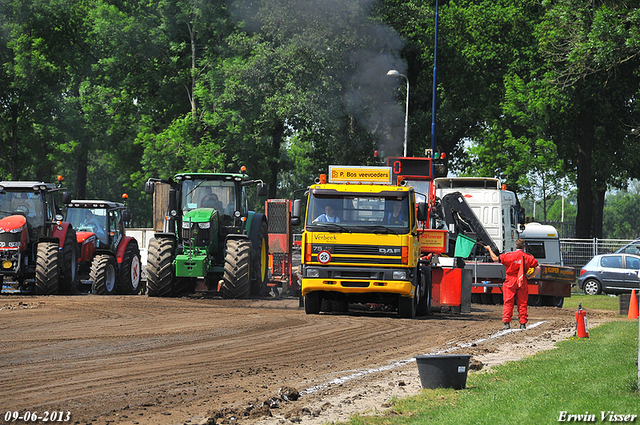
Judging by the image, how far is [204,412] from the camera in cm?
779

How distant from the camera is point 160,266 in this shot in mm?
21547

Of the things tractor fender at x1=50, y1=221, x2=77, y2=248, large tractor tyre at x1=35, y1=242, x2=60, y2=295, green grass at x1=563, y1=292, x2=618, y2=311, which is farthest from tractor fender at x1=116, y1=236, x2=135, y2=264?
green grass at x1=563, y1=292, x2=618, y2=311

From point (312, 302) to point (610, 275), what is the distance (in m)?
18.4

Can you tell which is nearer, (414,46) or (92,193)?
(414,46)

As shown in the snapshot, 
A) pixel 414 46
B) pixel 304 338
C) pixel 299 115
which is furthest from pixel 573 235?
pixel 304 338

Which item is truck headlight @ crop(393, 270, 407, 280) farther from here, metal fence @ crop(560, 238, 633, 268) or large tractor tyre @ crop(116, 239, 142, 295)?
metal fence @ crop(560, 238, 633, 268)

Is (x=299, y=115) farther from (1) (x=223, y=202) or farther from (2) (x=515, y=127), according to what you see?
(1) (x=223, y=202)

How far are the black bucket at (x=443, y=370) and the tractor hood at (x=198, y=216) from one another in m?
13.5

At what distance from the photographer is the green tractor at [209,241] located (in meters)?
21.5

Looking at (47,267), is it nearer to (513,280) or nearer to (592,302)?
(513,280)

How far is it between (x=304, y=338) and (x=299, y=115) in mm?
27250

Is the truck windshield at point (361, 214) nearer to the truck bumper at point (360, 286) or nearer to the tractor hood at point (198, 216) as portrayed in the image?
the truck bumper at point (360, 286)

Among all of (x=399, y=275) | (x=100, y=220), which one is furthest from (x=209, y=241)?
(x=399, y=275)

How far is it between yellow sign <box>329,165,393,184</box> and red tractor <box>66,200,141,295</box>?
26.4 feet
